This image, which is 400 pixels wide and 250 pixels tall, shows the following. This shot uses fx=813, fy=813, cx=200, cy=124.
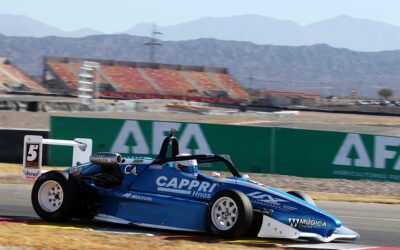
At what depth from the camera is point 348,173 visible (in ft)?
68.2

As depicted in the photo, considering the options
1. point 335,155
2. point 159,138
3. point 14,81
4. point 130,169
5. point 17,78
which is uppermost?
point 17,78

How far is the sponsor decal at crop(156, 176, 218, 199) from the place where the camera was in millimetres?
10328

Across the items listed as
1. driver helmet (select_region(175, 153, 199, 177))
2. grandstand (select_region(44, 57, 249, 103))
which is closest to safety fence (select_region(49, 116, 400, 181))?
driver helmet (select_region(175, 153, 199, 177))

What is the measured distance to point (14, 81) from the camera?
110 meters

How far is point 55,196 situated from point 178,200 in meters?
1.83

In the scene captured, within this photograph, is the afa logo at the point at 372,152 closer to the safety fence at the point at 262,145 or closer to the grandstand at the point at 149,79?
the safety fence at the point at 262,145

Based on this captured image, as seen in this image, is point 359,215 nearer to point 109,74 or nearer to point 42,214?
point 42,214

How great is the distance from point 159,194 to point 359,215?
507 centimetres

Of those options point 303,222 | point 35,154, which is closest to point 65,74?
point 35,154

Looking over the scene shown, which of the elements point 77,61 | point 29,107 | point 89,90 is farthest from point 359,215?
point 77,61

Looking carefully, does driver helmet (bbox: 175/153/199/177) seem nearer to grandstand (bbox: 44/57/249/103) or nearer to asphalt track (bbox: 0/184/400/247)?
asphalt track (bbox: 0/184/400/247)

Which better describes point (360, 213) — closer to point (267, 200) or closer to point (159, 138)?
point (267, 200)

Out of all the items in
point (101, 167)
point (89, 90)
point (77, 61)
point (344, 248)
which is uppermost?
point (77, 61)

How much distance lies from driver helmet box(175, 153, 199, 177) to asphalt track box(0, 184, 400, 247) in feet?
7.60
